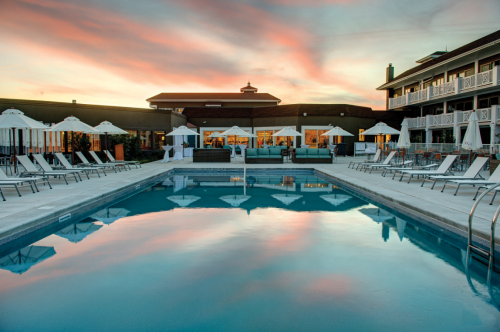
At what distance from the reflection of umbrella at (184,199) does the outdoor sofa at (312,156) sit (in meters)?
9.93

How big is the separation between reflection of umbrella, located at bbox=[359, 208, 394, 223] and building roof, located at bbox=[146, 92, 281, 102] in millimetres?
30504

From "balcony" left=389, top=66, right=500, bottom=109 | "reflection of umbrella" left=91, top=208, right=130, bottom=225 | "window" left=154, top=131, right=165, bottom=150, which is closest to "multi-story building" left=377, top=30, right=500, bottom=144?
"balcony" left=389, top=66, right=500, bottom=109

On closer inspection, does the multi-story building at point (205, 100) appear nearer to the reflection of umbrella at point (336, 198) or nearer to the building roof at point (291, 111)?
the building roof at point (291, 111)

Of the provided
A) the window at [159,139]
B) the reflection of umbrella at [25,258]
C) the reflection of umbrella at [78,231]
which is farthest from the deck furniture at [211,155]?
the reflection of umbrella at [25,258]

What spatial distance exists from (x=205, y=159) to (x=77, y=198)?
11.8 meters

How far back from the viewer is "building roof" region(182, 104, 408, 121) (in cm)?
2467

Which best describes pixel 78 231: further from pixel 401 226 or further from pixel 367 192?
pixel 367 192

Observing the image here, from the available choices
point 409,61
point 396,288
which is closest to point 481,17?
point 409,61

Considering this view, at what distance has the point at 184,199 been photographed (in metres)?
8.33

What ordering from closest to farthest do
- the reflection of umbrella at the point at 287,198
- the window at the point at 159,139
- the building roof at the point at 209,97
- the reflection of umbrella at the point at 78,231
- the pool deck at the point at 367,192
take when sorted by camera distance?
the pool deck at the point at 367,192
the reflection of umbrella at the point at 78,231
the reflection of umbrella at the point at 287,198
the window at the point at 159,139
the building roof at the point at 209,97

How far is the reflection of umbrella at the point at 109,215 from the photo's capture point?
20.3 ft

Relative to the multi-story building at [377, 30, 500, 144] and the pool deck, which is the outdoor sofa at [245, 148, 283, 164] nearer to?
the pool deck

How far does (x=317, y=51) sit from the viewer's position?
66.4 ft

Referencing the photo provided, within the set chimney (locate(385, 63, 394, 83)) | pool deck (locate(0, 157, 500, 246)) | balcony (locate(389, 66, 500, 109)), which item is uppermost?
chimney (locate(385, 63, 394, 83))
